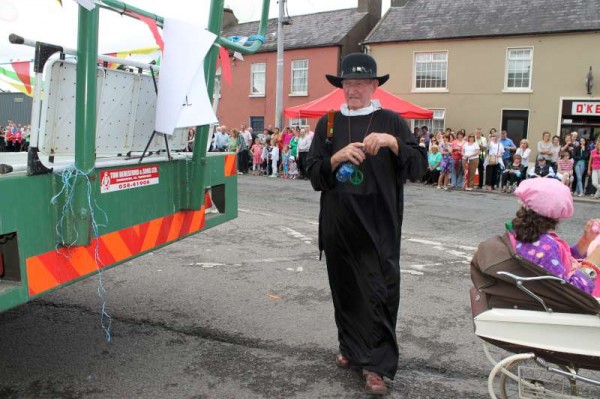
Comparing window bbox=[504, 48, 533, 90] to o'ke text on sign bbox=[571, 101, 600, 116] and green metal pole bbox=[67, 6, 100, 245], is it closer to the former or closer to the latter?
o'ke text on sign bbox=[571, 101, 600, 116]

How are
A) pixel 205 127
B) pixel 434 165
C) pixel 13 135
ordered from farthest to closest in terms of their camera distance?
pixel 434 165 < pixel 13 135 < pixel 205 127

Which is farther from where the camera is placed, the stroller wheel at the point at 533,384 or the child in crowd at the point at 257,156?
the child in crowd at the point at 257,156

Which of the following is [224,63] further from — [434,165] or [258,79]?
[258,79]

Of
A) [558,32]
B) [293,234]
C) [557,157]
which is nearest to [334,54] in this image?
[558,32]

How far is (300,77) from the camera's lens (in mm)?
31328

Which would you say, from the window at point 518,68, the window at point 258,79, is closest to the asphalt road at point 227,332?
the window at point 518,68

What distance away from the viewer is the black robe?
11.3 ft

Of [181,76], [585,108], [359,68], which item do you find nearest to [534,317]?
[359,68]

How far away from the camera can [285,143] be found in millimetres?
20156

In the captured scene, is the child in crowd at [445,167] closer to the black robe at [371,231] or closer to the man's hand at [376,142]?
the black robe at [371,231]

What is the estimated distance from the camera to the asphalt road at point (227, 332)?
140 inches

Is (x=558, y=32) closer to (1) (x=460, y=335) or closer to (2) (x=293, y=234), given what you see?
(2) (x=293, y=234)

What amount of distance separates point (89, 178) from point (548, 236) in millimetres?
2413

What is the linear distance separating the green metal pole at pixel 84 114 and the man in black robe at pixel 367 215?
51.6 inches
